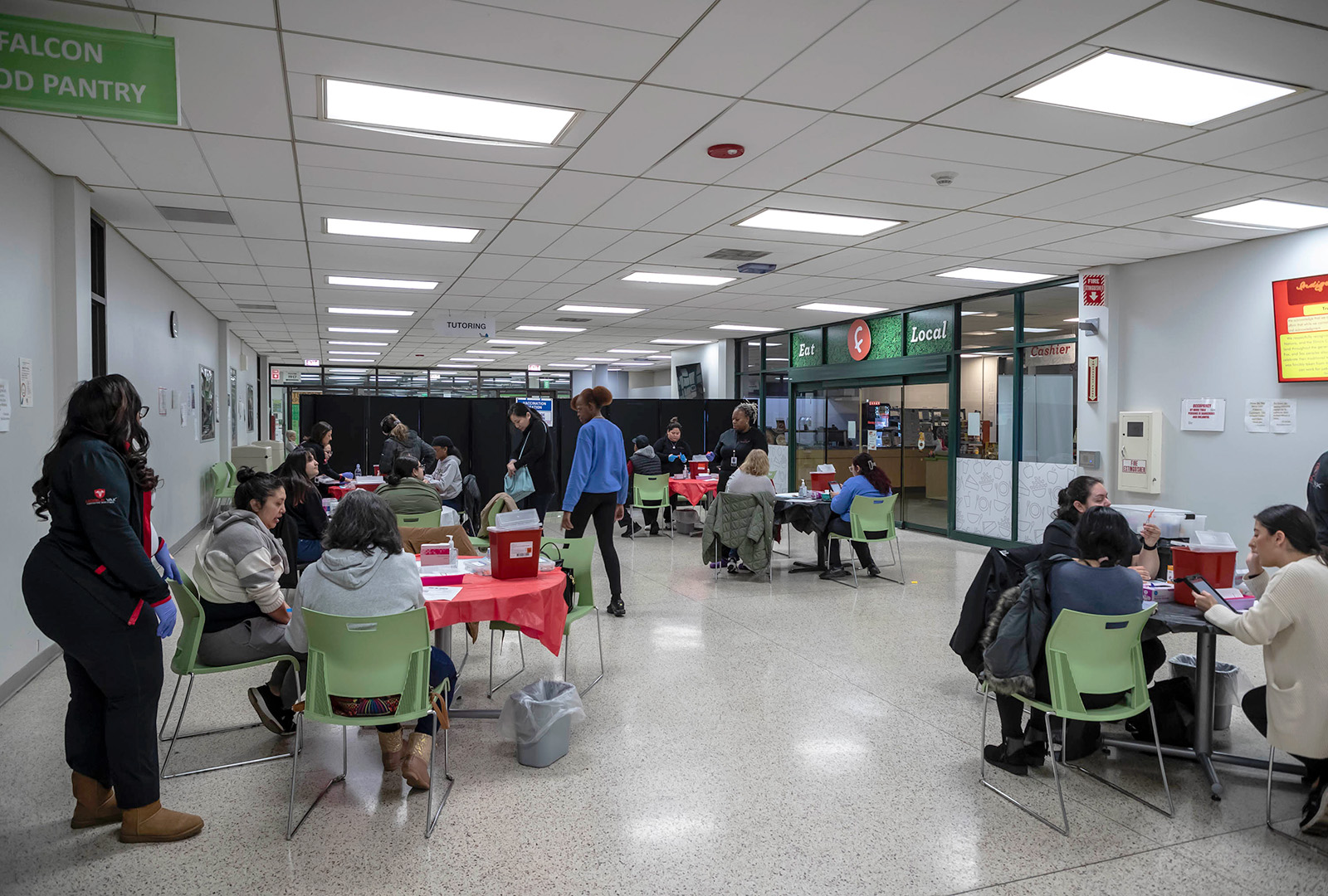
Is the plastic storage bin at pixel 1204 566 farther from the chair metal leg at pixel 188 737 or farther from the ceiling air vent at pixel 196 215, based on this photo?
the ceiling air vent at pixel 196 215

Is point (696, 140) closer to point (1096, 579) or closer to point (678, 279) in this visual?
point (1096, 579)

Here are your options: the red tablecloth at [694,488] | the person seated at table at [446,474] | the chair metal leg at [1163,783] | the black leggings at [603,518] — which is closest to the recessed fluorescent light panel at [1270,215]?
the chair metal leg at [1163,783]

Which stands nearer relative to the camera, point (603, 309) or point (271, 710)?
point (271, 710)

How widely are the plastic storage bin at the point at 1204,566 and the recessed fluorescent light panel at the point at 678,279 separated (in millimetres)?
5808

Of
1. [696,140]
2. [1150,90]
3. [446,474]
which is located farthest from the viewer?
[446,474]

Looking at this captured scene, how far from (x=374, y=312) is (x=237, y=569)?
8.54 meters

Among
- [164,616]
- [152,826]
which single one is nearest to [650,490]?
[164,616]

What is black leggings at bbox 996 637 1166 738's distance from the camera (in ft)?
10.8

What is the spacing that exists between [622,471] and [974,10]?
12.3 feet

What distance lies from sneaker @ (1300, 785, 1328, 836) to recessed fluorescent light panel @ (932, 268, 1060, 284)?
602cm

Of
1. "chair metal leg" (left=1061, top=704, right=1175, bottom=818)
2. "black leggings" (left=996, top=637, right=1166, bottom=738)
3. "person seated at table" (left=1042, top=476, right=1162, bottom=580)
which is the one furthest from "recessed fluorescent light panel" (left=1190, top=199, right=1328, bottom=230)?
"chair metal leg" (left=1061, top=704, right=1175, bottom=818)

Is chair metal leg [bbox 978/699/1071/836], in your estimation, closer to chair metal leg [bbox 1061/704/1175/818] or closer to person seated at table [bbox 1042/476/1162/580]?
chair metal leg [bbox 1061/704/1175/818]

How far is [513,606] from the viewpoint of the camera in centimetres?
359

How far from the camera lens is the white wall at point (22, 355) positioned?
4.43m
